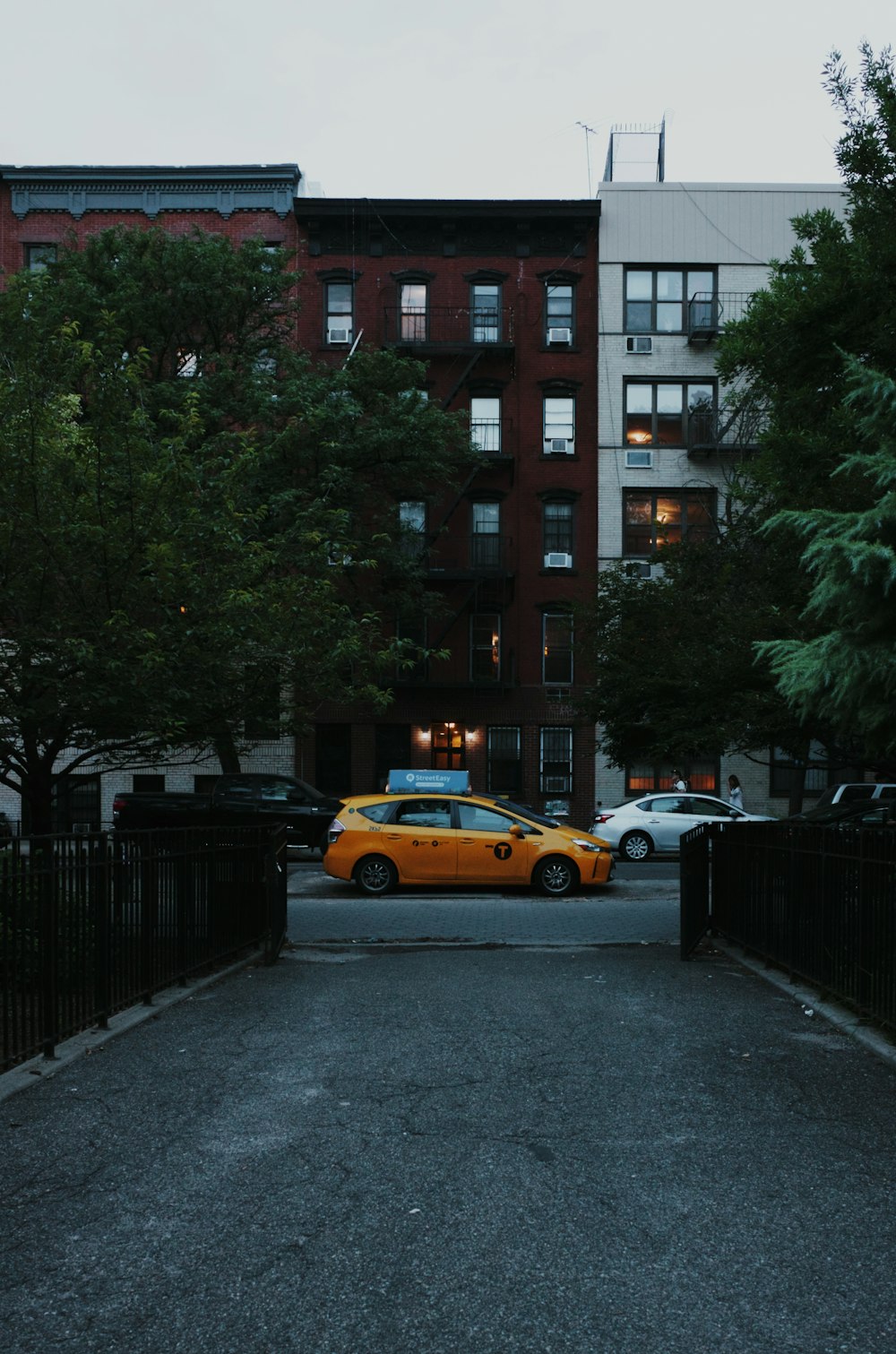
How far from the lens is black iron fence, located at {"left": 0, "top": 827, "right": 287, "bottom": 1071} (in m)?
6.93

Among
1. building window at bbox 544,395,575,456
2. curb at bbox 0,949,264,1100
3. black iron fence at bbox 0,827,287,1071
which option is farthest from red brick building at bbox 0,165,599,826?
curb at bbox 0,949,264,1100

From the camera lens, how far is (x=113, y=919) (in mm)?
8281

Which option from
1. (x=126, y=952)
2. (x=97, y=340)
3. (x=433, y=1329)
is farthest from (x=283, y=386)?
(x=433, y=1329)

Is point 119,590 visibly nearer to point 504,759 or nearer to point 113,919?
point 113,919

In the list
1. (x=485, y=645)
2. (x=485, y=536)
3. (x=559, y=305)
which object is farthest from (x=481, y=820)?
(x=559, y=305)

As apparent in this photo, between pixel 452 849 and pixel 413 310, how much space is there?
22526mm

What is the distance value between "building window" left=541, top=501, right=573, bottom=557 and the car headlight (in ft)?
60.1

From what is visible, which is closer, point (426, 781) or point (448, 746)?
point (426, 781)

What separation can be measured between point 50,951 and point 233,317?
24904 mm

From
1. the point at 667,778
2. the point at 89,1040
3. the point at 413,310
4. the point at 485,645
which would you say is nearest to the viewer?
the point at 89,1040

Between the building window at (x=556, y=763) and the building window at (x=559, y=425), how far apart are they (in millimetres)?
8251

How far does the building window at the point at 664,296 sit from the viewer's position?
1441 inches

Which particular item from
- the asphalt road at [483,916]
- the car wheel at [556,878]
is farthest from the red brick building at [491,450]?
the car wheel at [556,878]

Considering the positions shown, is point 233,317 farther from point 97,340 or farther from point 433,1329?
point 433,1329
